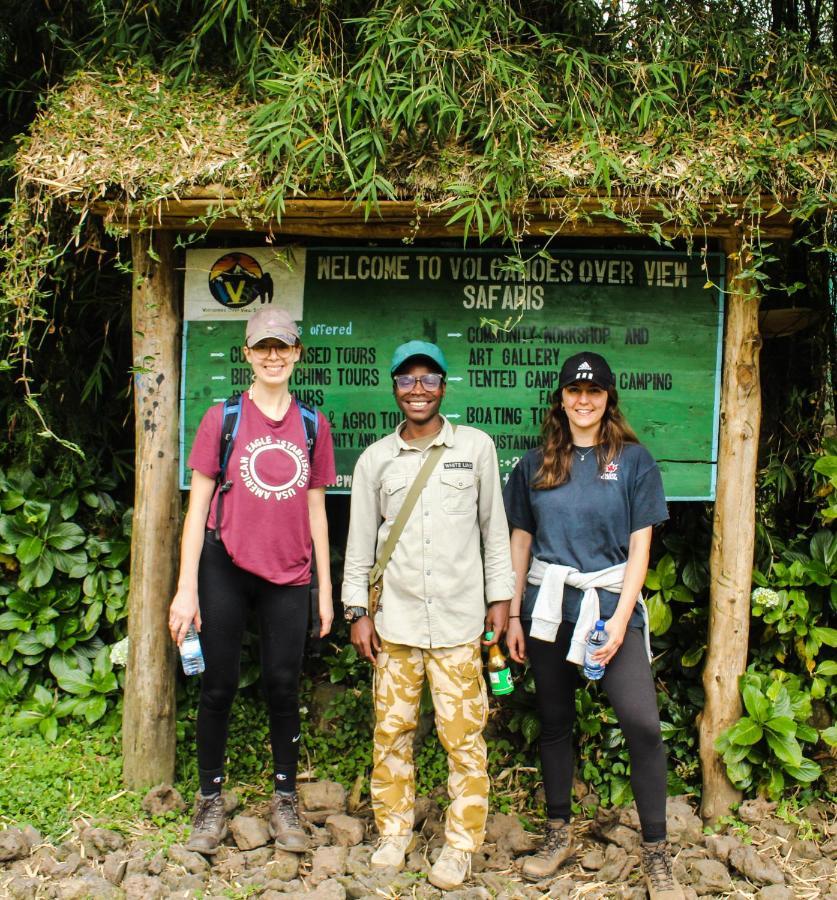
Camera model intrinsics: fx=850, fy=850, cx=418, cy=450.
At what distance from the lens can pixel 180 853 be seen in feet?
12.1

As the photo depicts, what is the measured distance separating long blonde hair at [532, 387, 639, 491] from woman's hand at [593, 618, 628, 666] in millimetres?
603

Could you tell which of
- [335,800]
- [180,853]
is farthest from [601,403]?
[180,853]

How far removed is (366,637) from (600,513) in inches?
44.2

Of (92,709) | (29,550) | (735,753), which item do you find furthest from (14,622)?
(735,753)

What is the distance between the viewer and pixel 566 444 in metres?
3.62

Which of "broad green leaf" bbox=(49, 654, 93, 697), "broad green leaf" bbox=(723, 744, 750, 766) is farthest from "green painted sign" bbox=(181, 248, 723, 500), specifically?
"broad green leaf" bbox=(49, 654, 93, 697)

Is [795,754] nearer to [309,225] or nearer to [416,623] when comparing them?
[416,623]

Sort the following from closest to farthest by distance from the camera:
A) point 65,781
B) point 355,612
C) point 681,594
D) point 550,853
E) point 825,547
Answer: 1. point 355,612
2. point 550,853
3. point 65,781
4. point 825,547
5. point 681,594

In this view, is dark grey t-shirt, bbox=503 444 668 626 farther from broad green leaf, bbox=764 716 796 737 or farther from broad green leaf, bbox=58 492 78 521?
broad green leaf, bbox=58 492 78 521

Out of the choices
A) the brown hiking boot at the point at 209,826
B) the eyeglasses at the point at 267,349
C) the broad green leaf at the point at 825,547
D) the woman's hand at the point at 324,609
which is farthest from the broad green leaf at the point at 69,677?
the broad green leaf at the point at 825,547

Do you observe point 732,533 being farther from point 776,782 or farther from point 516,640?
point 516,640

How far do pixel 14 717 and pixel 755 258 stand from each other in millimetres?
4572

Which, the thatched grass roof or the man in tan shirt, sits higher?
the thatched grass roof

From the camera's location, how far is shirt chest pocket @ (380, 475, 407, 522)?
358cm
